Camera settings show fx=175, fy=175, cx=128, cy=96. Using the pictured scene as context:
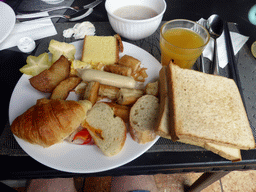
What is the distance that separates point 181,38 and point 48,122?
111 cm

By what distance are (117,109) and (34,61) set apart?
715 millimetres

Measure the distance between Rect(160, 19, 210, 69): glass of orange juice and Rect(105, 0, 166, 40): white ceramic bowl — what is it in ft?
0.34

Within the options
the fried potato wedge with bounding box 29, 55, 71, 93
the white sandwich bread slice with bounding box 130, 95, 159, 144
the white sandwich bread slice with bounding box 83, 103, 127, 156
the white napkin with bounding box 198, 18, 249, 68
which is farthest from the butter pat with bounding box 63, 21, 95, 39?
the white napkin with bounding box 198, 18, 249, 68

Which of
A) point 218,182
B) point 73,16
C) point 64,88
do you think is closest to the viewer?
point 64,88

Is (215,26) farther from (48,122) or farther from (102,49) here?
(48,122)

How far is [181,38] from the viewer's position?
136 centimetres

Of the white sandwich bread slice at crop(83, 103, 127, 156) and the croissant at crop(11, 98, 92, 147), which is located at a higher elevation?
the croissant at crop(11, 98, 92, 147)

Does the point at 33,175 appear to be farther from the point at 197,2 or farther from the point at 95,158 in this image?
the point at 197,2

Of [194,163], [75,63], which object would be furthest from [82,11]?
[194,163]

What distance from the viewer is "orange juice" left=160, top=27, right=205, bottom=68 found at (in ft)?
4.08

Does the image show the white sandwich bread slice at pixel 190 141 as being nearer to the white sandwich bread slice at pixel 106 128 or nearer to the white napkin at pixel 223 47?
the white sandwich bread slice at pixel 106 128

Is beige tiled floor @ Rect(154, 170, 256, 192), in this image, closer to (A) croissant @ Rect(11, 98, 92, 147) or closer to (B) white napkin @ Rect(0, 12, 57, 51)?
(A) croissant @ Rect(11, 98, 92, 147)

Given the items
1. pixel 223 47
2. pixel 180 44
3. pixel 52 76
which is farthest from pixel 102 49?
pixel 223 47

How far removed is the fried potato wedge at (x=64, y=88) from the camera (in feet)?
3.82
